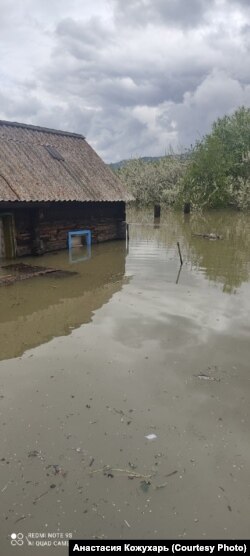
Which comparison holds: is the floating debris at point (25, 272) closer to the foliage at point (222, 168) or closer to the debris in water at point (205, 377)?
the debris in water at point (205, 377)

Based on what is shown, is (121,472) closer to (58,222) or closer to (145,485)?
(145,485)

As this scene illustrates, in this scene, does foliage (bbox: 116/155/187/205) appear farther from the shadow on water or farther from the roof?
the shadow on water

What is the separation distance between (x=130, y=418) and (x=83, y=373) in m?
1.43

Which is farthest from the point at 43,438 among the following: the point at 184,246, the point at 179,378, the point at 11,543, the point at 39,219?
the point at 184,246

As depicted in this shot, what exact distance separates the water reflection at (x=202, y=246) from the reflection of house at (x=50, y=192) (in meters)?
2.67

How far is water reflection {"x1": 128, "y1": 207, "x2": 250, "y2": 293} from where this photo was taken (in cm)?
1337

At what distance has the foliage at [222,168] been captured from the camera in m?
39.0

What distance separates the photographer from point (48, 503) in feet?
12.3

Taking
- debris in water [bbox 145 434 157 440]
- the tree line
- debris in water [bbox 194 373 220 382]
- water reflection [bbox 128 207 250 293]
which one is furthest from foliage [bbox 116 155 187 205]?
debris in water [bbox 145 434 157 440]

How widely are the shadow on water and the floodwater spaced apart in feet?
0.17

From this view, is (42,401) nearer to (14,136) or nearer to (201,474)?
(201,474)

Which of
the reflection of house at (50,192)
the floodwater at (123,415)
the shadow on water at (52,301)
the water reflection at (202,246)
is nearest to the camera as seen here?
the floodwater at (123,415)
